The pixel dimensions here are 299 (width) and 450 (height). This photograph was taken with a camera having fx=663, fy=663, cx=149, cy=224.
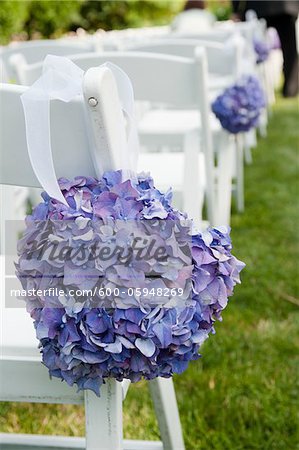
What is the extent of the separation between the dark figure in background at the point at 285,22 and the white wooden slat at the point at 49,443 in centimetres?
568

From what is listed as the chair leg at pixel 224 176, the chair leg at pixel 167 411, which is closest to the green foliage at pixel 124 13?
the chair leg at pixel 224 176

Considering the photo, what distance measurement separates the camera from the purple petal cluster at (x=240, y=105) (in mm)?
2688

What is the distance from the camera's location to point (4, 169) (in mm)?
1087

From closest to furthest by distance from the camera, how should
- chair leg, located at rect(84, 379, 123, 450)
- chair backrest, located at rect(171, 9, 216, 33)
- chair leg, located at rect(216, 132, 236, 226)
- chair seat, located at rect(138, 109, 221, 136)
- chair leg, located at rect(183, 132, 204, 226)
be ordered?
chair leg, located at rect(84, 379, 123, 450)
chair leg, located at rect(183, 132, 204, 226)
chair leg, located at rect(216, 132, 236, 226)
chair seat, located at rect(138, 109, 221, 136)
chair backrest, located at rect(171, 9, 216, 33)

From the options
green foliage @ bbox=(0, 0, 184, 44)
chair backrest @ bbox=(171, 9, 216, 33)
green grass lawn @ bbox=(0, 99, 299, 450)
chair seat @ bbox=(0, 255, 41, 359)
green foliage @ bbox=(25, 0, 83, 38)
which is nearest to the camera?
chair seat @ bbox=(0, 255, 41, 359)

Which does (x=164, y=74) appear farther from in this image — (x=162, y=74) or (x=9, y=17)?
(x=9, y=17)

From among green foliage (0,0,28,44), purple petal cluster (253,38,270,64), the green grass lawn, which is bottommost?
the green grass lawn

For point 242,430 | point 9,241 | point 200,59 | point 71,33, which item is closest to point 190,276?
point 9,241

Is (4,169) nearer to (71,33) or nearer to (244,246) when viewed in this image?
(244,246)

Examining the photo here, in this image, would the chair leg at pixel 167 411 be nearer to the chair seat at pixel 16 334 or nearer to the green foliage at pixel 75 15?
the chair seat at pixel 16 334

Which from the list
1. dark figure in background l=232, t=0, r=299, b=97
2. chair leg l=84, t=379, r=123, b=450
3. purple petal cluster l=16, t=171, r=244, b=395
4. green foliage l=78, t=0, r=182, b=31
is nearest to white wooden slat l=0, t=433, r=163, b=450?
chair leg l=84, t=379, r=123, b=450

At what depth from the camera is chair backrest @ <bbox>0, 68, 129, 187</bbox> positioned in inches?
37.1

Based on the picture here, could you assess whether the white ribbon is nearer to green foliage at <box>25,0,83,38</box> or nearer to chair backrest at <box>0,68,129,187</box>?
chair backrest at <box>0,68,129,187</box>

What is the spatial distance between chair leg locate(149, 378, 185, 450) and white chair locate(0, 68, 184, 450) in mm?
224
